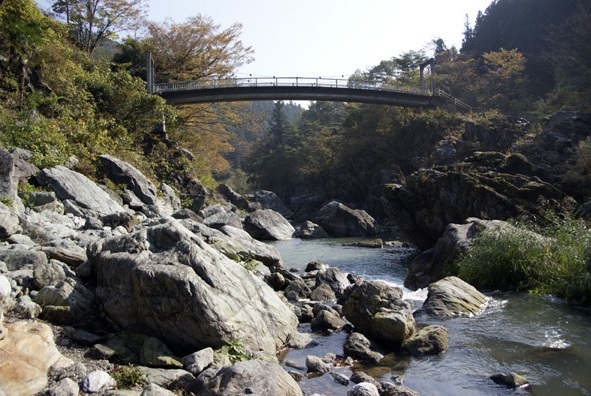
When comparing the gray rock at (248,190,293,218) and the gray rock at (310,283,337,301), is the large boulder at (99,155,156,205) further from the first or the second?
the gray rock at (248,190,293,218)

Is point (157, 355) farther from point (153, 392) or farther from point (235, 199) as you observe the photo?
point (235, 199)

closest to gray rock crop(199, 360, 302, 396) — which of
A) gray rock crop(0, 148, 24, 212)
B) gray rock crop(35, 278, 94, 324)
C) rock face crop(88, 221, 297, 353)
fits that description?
rock face crop(88, 221, 297, 353)

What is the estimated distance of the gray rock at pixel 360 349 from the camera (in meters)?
8.29

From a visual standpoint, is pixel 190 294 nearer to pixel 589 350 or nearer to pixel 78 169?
pixel 589 350

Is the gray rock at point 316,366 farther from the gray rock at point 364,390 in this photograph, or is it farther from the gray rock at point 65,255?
the gray rock at point 65,255

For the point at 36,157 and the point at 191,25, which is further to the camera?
the point at 191,25

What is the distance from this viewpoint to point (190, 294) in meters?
7.37

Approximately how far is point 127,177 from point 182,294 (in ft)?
42.0

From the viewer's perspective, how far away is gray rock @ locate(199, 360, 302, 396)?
5.63m

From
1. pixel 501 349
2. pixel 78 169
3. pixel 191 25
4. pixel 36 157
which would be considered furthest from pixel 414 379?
pixel 191 25

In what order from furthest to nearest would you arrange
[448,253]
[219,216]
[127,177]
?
[219,216] → [127,177] → [448,253]

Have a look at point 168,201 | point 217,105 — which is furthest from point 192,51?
point 168,201

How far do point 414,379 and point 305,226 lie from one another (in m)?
27.2

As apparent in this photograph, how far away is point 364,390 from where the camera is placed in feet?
21.6
